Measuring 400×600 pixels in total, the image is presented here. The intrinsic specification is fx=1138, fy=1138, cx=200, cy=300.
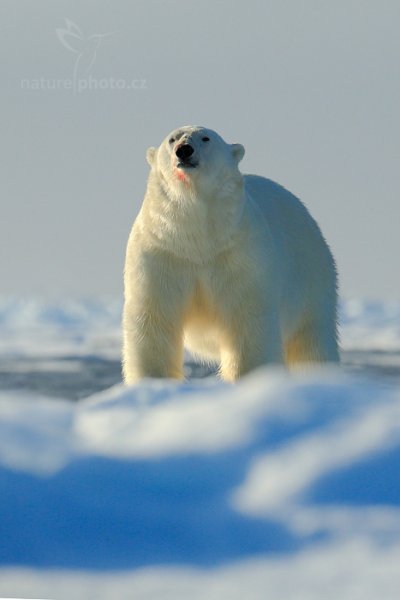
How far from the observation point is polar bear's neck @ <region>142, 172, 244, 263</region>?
3568mm

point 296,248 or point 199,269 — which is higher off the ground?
point 296,248

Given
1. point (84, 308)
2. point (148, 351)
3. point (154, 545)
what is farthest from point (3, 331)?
point (154, 545)

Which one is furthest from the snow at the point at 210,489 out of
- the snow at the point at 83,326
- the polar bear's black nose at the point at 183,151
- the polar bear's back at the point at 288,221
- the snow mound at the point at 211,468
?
the snow at the point at 83,326

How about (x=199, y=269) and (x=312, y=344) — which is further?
(x=312, y=344)

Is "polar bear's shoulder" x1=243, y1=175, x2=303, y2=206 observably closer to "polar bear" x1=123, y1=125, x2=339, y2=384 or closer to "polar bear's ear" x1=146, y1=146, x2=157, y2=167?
"polar bear" x1=123, y1=125, x2=339, y2=384

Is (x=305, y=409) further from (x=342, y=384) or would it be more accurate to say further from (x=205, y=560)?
(x=205, y=560)

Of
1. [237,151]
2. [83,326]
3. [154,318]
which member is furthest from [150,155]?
[83,326]

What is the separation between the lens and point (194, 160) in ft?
11.4

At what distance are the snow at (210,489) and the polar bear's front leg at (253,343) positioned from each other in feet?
5.28

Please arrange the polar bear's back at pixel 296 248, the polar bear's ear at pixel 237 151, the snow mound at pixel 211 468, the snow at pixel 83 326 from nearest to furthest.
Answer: the snow mound at pixel 211 468 < the polar bear's ear at pixel 237 151 < the polar bear's back at pixel 296 248 < the snow at pixel 83 326

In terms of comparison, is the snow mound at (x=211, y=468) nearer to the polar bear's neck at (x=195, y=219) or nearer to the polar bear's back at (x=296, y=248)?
the polar bear's neck at (x=195, y=219)

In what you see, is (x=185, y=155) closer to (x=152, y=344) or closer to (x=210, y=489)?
(x=152, y=344)

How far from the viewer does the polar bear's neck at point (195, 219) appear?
3.57 meters

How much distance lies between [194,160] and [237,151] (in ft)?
1.07
